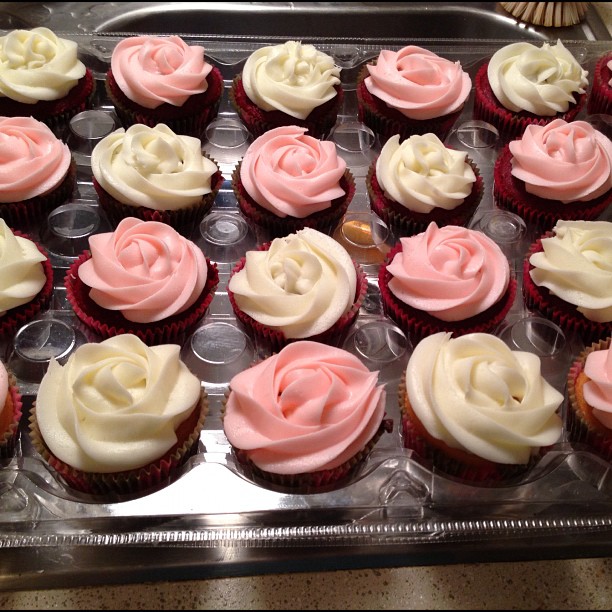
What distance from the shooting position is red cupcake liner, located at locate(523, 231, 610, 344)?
2.58 meters

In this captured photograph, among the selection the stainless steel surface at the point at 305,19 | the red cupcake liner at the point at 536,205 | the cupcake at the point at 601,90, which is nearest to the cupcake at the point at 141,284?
the red cupcake liner at the point at 536,205

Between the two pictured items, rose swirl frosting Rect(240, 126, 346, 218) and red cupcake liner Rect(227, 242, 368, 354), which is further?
rose swirl frosting Rect(240, 126, 346, 218)

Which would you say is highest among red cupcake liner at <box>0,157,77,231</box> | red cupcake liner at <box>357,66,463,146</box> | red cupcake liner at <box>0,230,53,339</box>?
red cupcake liner at <box>357,66,463,146</box>

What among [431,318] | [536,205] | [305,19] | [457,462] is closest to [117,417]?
[457,462]

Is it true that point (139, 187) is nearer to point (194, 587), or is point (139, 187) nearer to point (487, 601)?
point (194, 587)

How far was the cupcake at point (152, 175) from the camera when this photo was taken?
2744 mm

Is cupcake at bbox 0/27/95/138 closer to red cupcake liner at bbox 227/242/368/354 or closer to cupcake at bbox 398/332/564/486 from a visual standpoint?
red cupcake liner at bbox 227/242/368/354

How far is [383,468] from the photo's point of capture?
2205 mm

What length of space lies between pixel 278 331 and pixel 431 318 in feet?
1.90

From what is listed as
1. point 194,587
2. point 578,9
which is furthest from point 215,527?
point 578,9

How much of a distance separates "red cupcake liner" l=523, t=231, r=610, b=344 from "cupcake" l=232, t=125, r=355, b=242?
2.78 ft

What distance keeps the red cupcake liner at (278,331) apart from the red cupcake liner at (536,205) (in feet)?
2.82

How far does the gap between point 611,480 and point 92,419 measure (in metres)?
1.67

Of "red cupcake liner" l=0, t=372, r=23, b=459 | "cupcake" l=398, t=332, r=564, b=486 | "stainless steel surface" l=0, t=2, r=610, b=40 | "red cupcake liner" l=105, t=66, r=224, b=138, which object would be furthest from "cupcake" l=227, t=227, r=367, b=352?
"stainless steel surface" l=0, t=2, r=610, b=40
